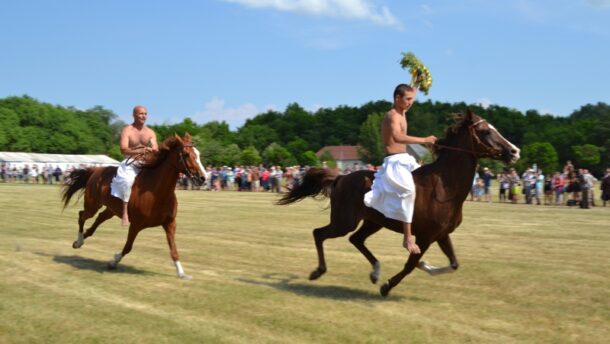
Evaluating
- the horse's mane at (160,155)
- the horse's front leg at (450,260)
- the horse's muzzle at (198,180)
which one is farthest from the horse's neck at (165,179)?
the horse's front leg at (450,260)

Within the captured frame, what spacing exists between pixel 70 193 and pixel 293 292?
247 inches

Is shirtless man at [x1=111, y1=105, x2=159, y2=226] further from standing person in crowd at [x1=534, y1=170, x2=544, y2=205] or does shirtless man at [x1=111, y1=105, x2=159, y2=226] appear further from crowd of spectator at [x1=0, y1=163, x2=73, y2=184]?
crowd of spectator at [x1=0, y1=163, x2=73, y2=184]

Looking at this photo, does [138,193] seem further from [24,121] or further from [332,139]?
[332,139]

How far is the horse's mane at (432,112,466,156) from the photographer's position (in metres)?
8.28

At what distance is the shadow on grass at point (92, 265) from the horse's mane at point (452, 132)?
494 centimetres

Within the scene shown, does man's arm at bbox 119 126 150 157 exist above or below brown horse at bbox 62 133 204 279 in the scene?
above

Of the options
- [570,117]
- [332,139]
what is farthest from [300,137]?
[570,117]

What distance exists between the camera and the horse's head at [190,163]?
9.34 meters

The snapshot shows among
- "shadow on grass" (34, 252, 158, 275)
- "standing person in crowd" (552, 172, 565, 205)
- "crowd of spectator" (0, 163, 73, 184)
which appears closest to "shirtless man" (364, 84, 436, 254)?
"shadow on grass" (34, 252, 158, 275)

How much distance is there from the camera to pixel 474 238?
15.4 metres

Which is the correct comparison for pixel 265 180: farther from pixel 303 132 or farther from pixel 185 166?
pixel 303 132

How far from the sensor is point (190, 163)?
9.41 meters

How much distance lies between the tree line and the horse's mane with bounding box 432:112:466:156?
214 ft

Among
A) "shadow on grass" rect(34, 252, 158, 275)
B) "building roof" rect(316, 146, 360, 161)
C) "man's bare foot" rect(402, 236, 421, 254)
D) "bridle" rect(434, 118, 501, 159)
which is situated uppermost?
"building roof" rect(316, 146, 360, 161)
